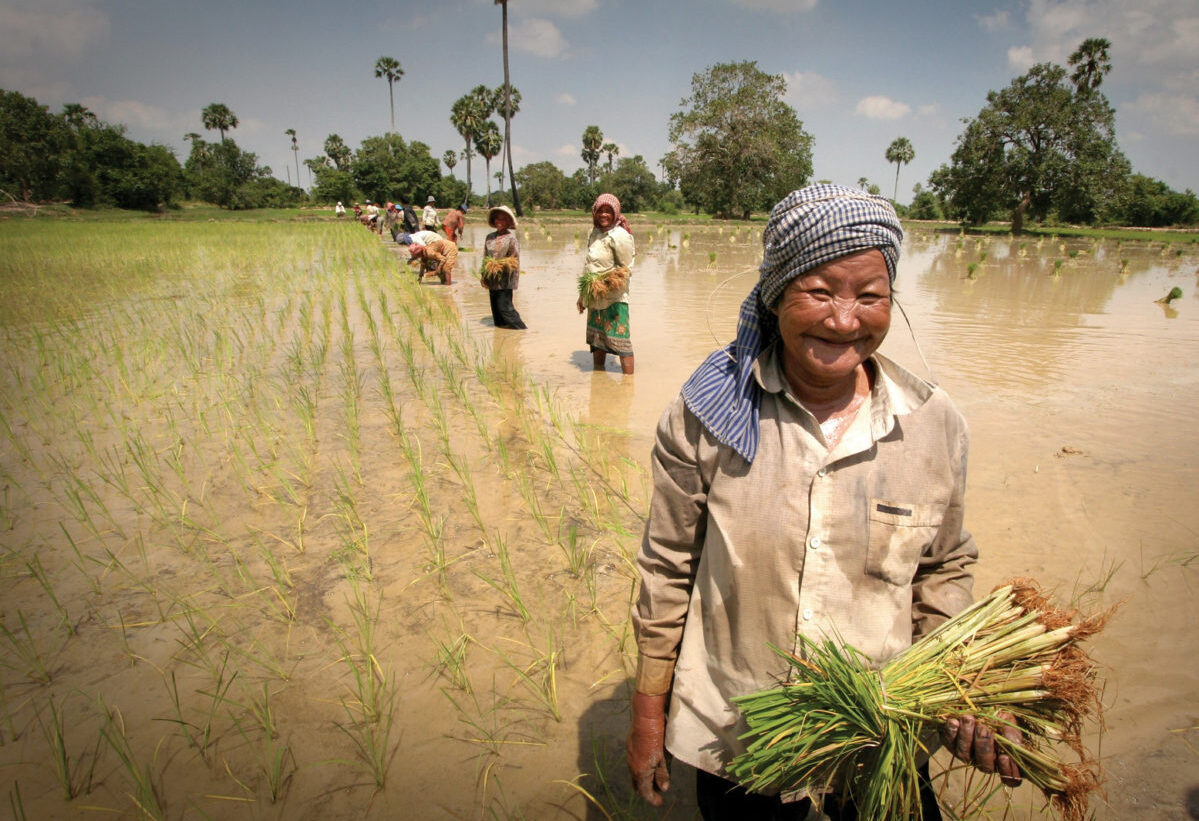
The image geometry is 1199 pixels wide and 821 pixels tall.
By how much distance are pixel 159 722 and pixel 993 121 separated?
3848 cm

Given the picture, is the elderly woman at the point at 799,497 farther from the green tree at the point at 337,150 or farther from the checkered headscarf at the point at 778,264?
the green tree at the point at 337,150

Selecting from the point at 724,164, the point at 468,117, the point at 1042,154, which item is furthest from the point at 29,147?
the point at 1042,154

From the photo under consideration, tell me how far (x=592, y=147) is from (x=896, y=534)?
7393cm

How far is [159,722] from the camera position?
175 cm

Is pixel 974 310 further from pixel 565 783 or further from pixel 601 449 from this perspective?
pixel 565 783

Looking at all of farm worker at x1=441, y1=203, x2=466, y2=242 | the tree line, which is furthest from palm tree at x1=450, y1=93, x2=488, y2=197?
farm worker at x1=441, y1=203, x2=466, y2=242

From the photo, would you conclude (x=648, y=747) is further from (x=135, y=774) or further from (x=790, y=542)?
(x=135, y=774)

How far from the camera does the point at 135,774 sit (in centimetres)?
143

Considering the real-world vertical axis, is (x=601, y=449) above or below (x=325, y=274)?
below

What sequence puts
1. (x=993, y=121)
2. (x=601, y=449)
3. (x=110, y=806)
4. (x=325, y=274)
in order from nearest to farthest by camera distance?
1. (x=110, y=806)
2. (x=601, y=449)
3. (x=325, y=274)
4. (x=993, y=121)

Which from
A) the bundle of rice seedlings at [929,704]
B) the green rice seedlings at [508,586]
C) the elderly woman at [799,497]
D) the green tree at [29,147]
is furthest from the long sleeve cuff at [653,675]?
the green tree at [29,147]

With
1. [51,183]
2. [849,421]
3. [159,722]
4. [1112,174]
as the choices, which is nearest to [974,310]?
[849,421]

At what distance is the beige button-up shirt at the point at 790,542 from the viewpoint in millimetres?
1003

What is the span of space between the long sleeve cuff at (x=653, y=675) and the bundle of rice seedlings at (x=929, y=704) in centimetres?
16
